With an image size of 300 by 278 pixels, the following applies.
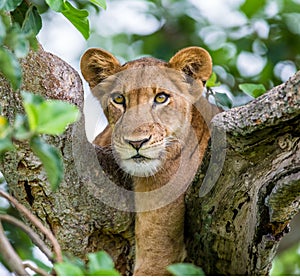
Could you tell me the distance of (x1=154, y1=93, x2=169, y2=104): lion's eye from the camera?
3.96 m

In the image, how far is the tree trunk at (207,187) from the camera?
295cm

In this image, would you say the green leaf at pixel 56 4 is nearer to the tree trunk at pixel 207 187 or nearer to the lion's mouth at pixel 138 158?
the tree trunk at pixel 207 187

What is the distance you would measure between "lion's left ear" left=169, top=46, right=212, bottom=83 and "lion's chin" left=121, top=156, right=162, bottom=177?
558mm

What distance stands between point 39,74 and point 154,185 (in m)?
0.77

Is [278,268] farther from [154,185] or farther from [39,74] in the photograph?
[39,74]

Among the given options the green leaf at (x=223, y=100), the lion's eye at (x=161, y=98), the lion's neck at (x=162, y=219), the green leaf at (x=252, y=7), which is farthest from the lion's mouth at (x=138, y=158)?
the green leaf at (x=252, y=7)

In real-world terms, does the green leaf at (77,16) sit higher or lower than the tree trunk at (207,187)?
higher

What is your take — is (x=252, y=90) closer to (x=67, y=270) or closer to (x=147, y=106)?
(x=147, y=106)

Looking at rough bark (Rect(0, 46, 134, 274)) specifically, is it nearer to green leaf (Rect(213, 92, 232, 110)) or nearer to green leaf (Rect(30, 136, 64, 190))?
green leaf (Rect(213, 92, 232, 110))

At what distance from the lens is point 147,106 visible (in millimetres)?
3896

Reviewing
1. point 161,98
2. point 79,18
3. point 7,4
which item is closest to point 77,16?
point 79,18

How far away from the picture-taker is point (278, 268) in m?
6.12

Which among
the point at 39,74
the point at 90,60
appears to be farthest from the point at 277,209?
the point at 90,60

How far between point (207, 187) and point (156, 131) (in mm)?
637
